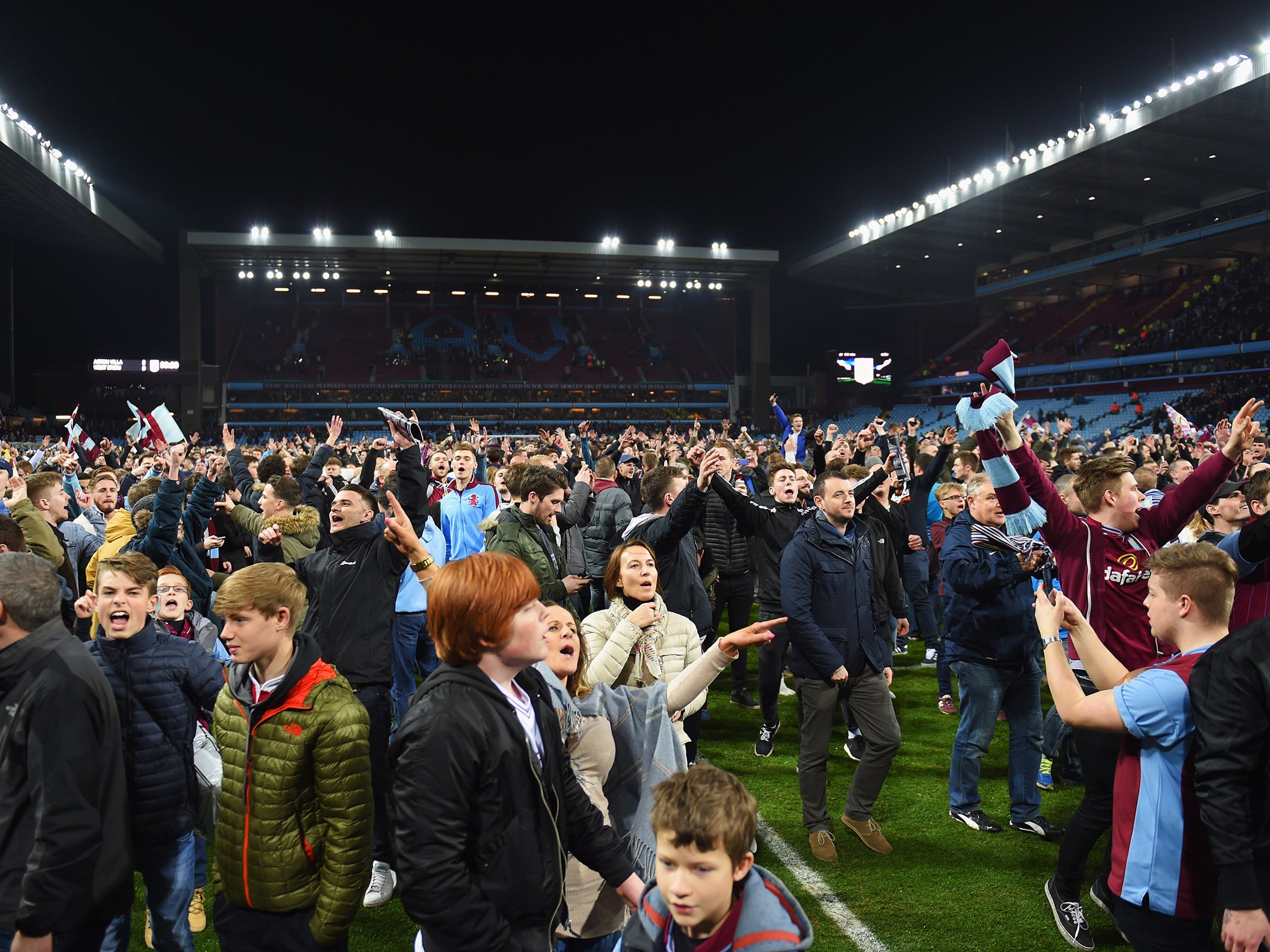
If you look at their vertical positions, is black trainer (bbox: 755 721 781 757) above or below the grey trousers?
below

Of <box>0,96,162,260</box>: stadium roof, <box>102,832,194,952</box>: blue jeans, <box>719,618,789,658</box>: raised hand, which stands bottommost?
<box>102,832,194,952</box>: blue jeans

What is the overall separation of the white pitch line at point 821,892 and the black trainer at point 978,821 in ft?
3.49

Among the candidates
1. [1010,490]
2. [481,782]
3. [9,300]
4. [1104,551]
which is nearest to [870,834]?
[1104,551]

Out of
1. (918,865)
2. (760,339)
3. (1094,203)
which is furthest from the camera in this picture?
(760,339)

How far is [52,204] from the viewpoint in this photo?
27469mm

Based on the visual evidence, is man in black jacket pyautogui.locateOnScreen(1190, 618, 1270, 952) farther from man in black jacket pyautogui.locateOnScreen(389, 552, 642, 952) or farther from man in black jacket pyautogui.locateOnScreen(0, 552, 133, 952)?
man in black jacket pyautogui.locateOnScreen(0, 552, 133, 952)

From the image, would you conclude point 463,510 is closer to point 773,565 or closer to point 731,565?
point 731,565

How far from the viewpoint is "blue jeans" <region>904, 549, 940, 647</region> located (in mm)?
7945

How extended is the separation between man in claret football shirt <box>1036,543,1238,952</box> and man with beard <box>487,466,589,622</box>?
3.03 metres

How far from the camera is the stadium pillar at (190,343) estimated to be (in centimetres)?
3444

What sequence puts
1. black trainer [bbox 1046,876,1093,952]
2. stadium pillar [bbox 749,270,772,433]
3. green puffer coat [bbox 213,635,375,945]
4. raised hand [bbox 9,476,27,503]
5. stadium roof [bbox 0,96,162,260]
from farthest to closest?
1. stadium pillar [bbox 749,270,772,433]
2. stadium roof [bbox 0,96,162,260]
3. raised hand [bbox 9,476,27,503]
4. black trainer [bbox 1046,876,1093,952]
5. green puffer coat [bbox 213,635,375,945]

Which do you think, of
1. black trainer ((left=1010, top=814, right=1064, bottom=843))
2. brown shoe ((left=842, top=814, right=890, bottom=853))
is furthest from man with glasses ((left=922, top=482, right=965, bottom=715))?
brown shoe ((left=842, top=814, right=890, bottom=853))

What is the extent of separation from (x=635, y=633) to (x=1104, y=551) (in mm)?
2176

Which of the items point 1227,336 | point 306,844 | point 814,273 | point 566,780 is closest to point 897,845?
point 566,780
